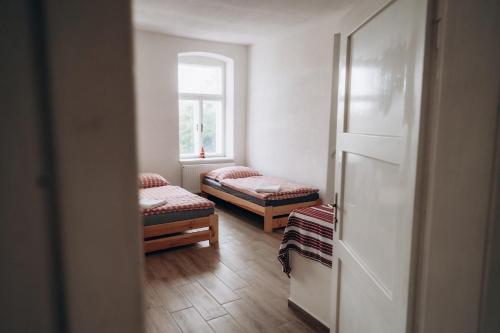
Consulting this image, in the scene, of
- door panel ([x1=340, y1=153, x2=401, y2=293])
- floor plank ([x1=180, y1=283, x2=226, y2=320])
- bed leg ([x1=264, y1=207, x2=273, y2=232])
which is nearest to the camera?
door panel ([x1=340, y1=153, x2=401, y2=293])

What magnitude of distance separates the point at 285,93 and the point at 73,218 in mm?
5010

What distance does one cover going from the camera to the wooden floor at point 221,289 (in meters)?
2.23

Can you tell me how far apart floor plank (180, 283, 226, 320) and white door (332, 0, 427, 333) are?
924mm

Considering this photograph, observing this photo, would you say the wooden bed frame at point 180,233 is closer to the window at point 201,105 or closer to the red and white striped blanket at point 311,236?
the red and white striped blanket at point 311,236

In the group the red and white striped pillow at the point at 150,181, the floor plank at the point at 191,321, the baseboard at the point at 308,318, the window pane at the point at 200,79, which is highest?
the window pane at the point at 200,79

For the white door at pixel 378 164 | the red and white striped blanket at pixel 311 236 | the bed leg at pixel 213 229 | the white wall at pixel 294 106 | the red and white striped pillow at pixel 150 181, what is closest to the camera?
the white door at pixel 378 164

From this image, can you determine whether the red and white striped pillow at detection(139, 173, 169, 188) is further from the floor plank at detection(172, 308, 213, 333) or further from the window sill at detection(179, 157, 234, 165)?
the floor plank at detection(172, 308, 213, 333)

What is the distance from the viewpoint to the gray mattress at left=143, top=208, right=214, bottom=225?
3352mm

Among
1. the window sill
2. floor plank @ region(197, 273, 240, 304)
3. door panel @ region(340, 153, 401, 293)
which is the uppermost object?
door panel @ region(340, 153, 401, 293)

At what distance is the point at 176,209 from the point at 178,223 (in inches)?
5.7

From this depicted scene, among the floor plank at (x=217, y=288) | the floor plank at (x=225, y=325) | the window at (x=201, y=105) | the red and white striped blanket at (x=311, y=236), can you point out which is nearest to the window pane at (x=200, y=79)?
the window at (x=201, y=105)

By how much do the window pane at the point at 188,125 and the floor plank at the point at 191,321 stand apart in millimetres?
3797

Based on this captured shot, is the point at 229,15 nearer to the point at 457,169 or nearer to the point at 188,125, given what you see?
the point at 188,125

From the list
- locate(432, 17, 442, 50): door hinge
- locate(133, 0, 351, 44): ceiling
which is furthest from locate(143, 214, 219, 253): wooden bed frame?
locate(432, 17, 442, 50): door hinge
